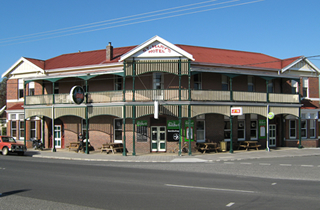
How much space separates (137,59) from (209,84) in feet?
21.6

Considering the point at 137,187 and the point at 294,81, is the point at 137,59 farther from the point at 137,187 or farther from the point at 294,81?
the point at 294,81

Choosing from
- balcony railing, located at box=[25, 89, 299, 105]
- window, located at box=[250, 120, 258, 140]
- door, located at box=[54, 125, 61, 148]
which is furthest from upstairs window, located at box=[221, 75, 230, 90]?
door, located at box=[54, 125, 61, 148]

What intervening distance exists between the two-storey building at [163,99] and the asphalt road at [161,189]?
848cm

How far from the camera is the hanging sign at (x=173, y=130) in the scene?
942 inches

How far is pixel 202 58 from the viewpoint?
87.4 feet

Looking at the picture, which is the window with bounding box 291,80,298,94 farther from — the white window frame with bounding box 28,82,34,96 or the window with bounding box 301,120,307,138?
the white window frame with bounding box 28,82,34,96

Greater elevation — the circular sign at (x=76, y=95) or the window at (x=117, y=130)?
the circular sign at (x=76, y=95)

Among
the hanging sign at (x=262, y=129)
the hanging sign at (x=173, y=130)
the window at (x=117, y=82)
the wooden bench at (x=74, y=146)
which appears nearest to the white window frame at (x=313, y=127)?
the hanging sign at (x=262, y=129)

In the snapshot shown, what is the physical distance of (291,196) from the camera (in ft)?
30.7

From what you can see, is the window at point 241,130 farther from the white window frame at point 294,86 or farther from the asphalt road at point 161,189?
the asphalt road at point 161,189

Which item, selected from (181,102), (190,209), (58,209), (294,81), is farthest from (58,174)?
(294,81)

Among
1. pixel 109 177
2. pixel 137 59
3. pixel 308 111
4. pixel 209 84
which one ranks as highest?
pixel 137 59

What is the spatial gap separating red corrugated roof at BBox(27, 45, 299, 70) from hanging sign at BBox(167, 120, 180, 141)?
19.0 feet

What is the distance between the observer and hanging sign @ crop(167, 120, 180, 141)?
23.9 metres
